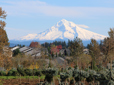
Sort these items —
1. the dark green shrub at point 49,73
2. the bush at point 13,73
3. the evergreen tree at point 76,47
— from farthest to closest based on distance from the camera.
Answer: the evergreen tree at point 76,47, the bush at point 13,73, the dark green shrub at point 49,73

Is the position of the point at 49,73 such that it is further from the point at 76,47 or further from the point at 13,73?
the point at 76,47

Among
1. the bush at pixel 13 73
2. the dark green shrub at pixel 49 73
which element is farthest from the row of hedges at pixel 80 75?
the bush at pixel 13 73

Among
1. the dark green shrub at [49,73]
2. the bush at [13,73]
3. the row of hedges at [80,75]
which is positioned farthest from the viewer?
the bush at [13,73]

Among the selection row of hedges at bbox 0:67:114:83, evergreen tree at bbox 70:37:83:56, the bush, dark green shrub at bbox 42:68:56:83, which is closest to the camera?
row of hedges at bbox 0:67:114:83

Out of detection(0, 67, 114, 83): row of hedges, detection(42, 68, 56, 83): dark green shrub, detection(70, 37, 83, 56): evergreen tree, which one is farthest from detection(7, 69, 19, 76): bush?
detection(70, 37, 83, 56): evergreen tree

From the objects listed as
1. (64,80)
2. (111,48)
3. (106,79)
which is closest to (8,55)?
(64,80)

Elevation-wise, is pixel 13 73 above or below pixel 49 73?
below

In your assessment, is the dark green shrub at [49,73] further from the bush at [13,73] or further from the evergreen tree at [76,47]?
the evergreen tree at [76,47]

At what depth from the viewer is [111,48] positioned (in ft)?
103

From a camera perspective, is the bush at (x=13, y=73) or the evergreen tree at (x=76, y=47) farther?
the evergreen tree at (x=76, y=47)

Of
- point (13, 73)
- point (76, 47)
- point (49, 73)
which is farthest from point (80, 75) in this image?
point (76, 47)

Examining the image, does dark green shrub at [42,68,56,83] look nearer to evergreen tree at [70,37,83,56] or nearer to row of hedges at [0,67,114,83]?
row of hedges at [0,67,114,83]

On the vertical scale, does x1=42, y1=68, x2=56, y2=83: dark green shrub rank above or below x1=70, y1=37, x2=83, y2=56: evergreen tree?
below

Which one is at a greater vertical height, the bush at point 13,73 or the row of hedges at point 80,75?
the row of hedges at point 80,75
